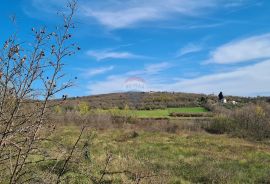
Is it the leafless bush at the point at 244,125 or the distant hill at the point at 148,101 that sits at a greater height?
the distant hill at the point at 148,101

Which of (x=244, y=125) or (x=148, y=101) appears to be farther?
→ (x=148, y=101)

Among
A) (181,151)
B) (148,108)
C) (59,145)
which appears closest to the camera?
(59,145)

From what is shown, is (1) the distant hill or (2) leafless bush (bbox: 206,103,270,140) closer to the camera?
(2) leafless bush (bbox: 206,103,270,140)

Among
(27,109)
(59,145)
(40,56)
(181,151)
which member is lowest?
(181,151)

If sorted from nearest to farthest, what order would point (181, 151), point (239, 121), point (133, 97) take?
point (181, 151) < point (239, 121) < point (133, 97)

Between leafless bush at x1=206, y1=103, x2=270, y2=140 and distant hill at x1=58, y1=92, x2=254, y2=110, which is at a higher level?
distant hill at x1=58, y1=92, x2=254, y2=110

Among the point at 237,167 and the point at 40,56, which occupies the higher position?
the point at 40,56

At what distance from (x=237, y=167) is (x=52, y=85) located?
14024mm

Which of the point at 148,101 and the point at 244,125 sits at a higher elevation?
the point at 148,101

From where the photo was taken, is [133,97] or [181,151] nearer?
[181,151]

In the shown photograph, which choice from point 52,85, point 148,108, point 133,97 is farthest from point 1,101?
point 133,97

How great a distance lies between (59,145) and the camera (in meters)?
3.95

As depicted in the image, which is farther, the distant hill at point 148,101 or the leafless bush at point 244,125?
the distant hill at point 148,101

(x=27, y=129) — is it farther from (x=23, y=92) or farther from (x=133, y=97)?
(x=133, y=97)
